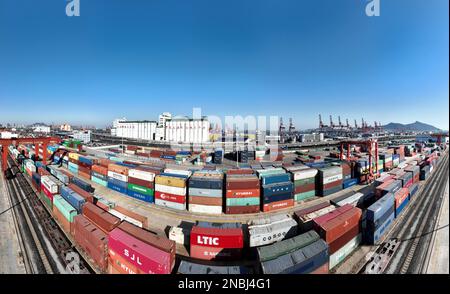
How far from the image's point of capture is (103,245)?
504 inches

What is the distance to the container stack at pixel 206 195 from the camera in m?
21.5

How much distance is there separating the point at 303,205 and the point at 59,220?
27.9 meters

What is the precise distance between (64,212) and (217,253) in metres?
15.5

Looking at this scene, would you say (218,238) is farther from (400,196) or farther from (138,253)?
(400,196)

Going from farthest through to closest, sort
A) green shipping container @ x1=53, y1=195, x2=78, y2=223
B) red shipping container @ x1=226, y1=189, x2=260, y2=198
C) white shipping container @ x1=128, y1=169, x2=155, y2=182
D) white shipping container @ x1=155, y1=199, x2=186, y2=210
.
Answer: white shipping container @ x1=128, y1=169, x2=155, y2=182
white shipping container @ x1=155, y1=199, x2=186, y2=210
red shipping container @ x1=226, y1=189, x2=260, y2=198
green shipping container @ x1=53, y1=195, x2=78, y2=223

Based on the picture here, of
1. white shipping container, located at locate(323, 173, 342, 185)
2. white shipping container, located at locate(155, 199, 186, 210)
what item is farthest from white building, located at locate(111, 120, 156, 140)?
white shipping container, located at locate(323, 173, 342, 185)

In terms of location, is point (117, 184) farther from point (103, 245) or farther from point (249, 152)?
point (249, 152)

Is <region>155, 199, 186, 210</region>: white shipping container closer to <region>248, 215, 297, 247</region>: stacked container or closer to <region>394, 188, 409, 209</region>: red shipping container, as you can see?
<region>248, 215, 297, 247</region>: stacked container

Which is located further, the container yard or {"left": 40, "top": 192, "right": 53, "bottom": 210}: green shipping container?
{"left": 40, "top": 192, "right": 53, "bottom": 210}: green shipping container

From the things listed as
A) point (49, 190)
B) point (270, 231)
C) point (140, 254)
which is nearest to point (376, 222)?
point (270, 231)

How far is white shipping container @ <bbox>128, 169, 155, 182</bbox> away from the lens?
24.1 metres

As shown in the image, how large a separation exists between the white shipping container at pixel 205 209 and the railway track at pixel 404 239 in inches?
523

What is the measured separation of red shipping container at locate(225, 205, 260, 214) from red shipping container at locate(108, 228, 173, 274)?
11.1 meters
